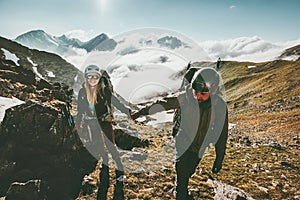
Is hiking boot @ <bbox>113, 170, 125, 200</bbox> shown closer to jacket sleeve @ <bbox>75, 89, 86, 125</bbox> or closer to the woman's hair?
jacket sleeve @ <bbox>75, 89, 86, 125</bbox>

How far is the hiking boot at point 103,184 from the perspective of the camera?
818cm

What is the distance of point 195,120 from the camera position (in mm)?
6348

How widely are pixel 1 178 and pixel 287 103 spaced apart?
1815 inches

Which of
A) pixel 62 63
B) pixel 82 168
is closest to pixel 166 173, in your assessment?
pixel 82 168

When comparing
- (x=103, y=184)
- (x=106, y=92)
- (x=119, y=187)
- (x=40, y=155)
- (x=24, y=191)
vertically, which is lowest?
(x=119, y=187)

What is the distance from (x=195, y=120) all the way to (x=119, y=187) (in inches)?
154

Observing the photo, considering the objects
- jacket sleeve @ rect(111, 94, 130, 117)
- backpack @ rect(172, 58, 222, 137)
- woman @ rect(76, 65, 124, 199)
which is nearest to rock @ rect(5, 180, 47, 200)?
woman @ rect(76, 65, 124, 199)

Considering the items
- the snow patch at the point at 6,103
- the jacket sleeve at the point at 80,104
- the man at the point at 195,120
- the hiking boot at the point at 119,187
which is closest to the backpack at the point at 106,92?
the jacket sleeve at the point at 80,104

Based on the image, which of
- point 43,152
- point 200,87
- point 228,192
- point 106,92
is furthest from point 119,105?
point 228,192

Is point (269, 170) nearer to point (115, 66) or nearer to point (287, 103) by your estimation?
point (115, 66)

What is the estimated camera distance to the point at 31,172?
852 centimetres

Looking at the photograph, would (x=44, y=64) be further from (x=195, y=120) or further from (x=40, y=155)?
(x=195, y=120)

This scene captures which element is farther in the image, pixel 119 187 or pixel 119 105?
pixel 119 105

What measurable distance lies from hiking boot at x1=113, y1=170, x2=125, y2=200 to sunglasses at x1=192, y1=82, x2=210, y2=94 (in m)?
4.46
